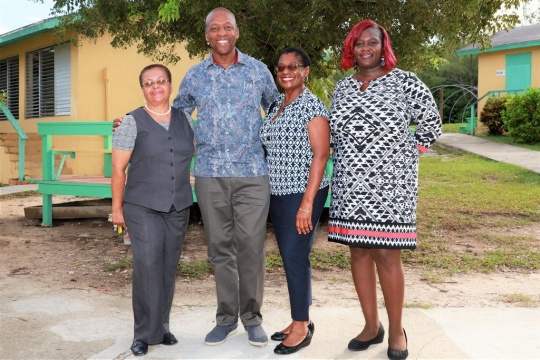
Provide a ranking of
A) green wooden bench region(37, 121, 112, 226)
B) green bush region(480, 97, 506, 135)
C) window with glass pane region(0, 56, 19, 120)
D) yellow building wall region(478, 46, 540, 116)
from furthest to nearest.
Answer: yellow building wall region(478, 46, 540, 116) < green bush region(480, 97, 506, 135) < window with glass pane region(0, 56, 19, 120) < green wooden bench region(37, 121, 112, 226)

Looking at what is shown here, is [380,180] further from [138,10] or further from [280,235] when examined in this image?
[138,10]

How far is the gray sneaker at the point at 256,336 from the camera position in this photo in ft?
13.1

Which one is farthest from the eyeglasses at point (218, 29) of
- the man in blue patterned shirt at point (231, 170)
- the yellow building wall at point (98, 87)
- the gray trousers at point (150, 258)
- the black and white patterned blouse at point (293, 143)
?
the yellow building wall at point (98, 87)

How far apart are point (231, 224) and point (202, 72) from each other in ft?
3.12

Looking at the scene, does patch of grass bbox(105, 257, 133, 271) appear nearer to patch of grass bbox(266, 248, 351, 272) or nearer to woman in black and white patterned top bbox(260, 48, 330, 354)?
patch of grass bbox(266, 248, 351, 272)

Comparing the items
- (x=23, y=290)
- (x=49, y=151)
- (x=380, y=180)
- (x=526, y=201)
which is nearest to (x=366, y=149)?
(x=380, y=180)

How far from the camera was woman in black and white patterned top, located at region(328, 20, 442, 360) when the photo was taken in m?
3.62

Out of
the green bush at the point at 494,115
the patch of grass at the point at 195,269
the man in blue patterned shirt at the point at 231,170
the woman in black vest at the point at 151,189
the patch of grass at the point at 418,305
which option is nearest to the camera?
the woman in black vest at the point at 151,189

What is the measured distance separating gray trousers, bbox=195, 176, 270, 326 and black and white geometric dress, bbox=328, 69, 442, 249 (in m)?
0.54

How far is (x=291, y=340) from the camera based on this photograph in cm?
388

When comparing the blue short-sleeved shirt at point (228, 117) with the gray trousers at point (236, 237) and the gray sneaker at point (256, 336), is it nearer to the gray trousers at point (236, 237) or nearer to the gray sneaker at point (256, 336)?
the gray trousers at point (236, 237)

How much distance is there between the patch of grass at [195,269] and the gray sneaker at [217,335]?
189cm

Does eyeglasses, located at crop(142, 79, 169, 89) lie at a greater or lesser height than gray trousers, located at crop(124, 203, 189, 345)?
greater

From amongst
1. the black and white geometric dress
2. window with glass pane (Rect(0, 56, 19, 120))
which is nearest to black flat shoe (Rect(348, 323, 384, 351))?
the black and white geometric dress
